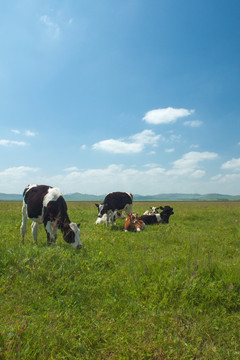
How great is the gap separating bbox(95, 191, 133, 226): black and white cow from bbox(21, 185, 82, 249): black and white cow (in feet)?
19.6

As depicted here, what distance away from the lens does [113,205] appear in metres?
15.4

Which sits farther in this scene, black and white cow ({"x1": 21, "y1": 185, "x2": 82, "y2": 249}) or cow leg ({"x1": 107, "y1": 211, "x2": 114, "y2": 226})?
cow leg ({"x1": 107, "y1": 211, "x2": 114, "y2": 226})

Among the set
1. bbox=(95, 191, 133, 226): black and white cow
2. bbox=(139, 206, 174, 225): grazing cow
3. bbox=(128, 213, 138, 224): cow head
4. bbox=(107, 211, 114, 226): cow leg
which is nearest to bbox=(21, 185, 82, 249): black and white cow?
bbox=(128, 213, 138, 224): cow head

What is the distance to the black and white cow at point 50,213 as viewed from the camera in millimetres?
7656

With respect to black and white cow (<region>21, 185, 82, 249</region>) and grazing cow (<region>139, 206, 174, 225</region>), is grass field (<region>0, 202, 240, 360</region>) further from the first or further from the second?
grazing cow (<region>139, 206, 174, 225</region>)

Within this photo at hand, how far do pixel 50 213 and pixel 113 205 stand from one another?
7.47 m

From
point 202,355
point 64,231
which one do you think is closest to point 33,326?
point 202,355

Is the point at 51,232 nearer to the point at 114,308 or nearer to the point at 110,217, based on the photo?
the point at 114,308

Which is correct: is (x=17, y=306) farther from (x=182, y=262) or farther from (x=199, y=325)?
(x=182, y=262)

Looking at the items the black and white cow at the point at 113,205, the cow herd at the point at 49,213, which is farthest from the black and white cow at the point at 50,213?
the black and white cow at the point at 113,205

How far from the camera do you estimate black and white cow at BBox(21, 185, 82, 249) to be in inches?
301

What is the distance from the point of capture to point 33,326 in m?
3.38

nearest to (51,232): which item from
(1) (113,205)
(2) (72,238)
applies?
(2) (72,238)

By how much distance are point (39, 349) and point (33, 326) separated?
484mm
